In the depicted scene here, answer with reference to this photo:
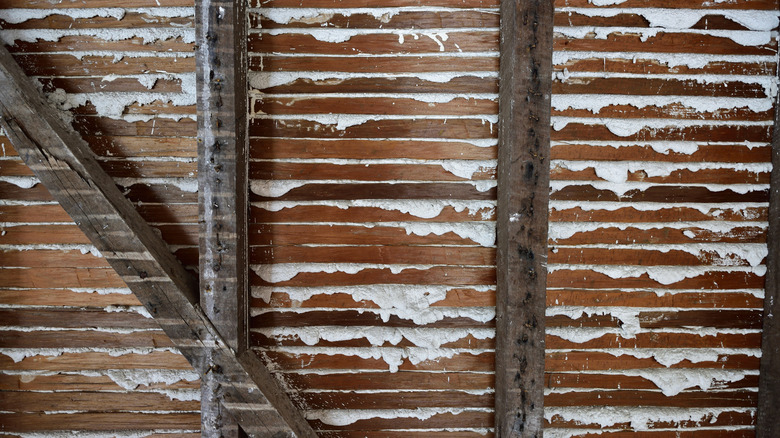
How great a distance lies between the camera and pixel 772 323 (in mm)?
1913

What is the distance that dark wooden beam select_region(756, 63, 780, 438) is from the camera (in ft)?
6.18

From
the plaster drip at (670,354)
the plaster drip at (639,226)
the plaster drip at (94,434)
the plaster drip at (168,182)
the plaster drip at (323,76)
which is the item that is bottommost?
the plaster drip at (94,434)

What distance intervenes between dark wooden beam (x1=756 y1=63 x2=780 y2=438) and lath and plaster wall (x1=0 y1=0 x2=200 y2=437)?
2821 mm

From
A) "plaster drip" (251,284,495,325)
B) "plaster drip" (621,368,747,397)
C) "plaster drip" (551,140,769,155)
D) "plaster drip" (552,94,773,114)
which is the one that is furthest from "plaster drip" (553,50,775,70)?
"plaster drip" (621,368,747,397)

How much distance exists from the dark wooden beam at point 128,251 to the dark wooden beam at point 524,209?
986 mm

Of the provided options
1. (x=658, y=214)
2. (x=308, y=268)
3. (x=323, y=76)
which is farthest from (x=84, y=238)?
(x=658, y=214)

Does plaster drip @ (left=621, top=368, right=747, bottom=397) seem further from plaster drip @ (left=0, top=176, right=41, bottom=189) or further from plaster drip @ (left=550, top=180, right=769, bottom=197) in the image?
plaster drip @ (left=0, top=176, right=41, bottom=189)

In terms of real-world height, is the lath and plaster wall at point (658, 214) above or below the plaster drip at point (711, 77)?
below

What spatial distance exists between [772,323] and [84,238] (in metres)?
3.40

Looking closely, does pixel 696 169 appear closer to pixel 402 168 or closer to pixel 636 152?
pixel 636 152

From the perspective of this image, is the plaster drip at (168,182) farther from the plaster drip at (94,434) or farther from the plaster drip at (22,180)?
the plaster drip at (94,434)

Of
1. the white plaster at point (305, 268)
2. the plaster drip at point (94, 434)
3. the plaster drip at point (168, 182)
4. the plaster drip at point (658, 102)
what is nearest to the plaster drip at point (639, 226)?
the plaster drip at point (658, 102)

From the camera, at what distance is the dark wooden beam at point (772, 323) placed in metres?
1.88

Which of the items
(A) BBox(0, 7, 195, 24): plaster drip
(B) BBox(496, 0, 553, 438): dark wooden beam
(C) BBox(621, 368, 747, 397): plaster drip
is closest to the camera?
(B) BBox(496, 0, 553, 438): dark wooden beam
